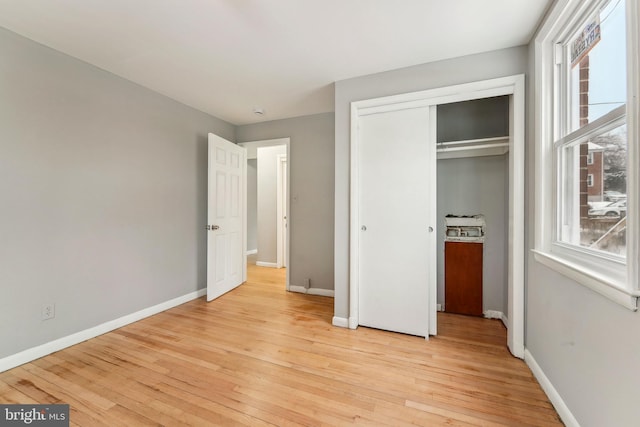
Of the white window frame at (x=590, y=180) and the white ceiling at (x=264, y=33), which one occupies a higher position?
the white ceiling at (x=264, y=33)

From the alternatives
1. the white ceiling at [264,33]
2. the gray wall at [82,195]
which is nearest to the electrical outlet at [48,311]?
the gray wall at [82,195]

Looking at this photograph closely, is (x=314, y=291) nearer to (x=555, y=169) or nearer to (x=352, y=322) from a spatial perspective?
(x=352, y=322)

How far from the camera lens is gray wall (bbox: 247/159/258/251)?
6613 millimetres

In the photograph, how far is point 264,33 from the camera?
6.51 feet

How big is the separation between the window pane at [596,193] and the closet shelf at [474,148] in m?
0.91

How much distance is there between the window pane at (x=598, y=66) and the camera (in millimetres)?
1153

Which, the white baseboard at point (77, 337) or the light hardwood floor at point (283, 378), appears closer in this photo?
the light hardwood floor at point (283, 378)

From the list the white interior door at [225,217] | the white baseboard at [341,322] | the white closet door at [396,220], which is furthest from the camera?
the white interior door at [225,217]

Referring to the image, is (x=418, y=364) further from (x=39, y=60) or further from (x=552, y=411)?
(x=39, y=60)

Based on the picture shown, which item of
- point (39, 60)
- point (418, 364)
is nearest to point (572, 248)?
point (418, 364)

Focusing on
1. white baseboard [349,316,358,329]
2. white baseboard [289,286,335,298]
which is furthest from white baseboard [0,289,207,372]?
white baseboard [349,316,358,329]

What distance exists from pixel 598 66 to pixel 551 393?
1.86 m

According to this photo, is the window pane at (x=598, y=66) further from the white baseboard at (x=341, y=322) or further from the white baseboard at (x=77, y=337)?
the white baseboard at (x=77, y=337)

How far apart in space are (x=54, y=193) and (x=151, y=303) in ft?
4.75
